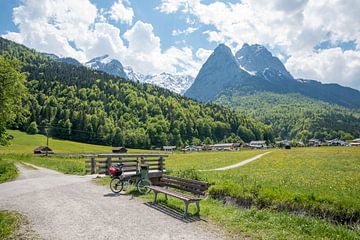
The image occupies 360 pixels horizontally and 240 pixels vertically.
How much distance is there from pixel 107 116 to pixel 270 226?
513 feet

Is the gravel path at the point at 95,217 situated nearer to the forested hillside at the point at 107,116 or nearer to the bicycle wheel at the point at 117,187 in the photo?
the bicycle wheel at the point at 117,187

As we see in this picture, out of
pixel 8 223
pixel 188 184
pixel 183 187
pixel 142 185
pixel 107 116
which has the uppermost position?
pixel 107 116

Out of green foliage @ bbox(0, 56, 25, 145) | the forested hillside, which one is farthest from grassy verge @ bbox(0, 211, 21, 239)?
the forested hillside

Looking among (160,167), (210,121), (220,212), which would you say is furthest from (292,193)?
(210,121)

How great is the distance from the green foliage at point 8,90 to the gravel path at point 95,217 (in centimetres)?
1883

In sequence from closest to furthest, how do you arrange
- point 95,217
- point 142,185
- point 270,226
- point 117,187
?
point 270,226 < point 95,217 < point 142,185 < point 117,187

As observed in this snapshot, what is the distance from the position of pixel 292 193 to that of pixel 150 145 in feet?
474

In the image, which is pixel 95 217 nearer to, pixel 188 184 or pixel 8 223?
pixel 8 223

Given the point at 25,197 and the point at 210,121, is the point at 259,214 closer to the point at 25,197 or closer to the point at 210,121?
the point at 25,197

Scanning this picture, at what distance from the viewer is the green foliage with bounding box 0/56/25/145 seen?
3334 centimetres

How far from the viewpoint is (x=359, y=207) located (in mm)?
13094

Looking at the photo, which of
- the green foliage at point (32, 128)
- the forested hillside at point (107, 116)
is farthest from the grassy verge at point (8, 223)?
the green foliage at point (32, 128)

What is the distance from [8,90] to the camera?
112 ft

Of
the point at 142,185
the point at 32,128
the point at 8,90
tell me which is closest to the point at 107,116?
the point at 32,128
